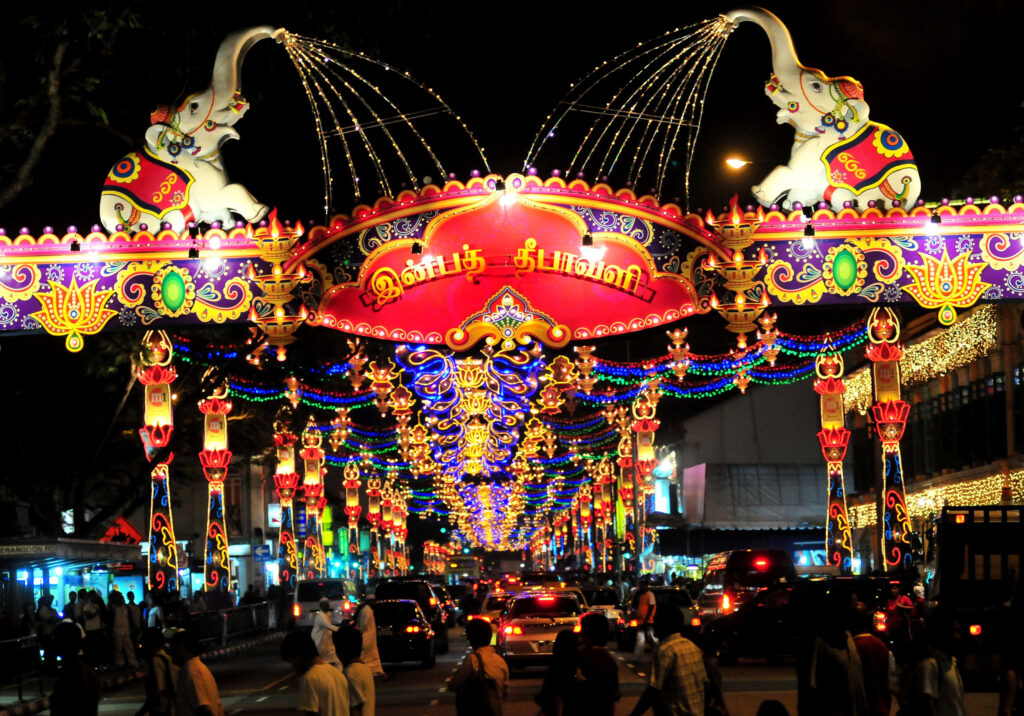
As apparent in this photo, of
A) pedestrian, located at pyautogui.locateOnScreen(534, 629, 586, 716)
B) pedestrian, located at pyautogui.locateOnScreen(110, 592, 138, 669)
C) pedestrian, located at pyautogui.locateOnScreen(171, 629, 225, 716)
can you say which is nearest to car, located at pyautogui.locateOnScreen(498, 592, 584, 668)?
pedestrian, located at pyautogui.locateOnScreen(110, 592, 138, 669)

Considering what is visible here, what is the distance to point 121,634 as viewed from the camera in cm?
3403

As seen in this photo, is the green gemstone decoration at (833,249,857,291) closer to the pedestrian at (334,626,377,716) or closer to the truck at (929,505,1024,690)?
the truck at (929,505,1024,690)

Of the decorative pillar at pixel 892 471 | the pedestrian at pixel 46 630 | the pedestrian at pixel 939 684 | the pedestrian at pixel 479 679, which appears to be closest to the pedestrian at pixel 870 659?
the pedestrian at pixel 939 684

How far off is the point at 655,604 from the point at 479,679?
21.6 metres

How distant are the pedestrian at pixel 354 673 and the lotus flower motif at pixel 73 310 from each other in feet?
32.4

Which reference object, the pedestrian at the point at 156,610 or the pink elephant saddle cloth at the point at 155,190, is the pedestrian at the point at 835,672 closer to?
the pink elephant saddle cloth at the point at 155,190

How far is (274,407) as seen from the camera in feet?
154

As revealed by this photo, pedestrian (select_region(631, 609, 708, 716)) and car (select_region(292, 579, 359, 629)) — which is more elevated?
pedestrian (select_region(631, 609, 708, 716))

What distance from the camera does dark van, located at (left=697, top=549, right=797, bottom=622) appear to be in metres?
33.3

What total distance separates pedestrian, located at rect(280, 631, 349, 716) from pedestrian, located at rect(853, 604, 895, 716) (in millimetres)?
4295

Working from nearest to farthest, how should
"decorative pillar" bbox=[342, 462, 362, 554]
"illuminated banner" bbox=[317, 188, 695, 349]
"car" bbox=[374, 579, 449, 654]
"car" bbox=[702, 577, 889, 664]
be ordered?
"illuminated banner" bbox=[317, 188, 695, 349]
"car" bbox=[702, 577, 889, 664]
"car" bbox=[374, 579, 449, 654]
"decorative pillar" bbox=[342, 462, 362, 554]

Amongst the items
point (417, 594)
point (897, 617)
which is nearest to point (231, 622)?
point (417, 594)

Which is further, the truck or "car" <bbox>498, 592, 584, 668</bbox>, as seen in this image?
"car" <bbox>498, 592, 584, 668</bbox>

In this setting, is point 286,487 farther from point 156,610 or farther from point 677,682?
point 677,682
